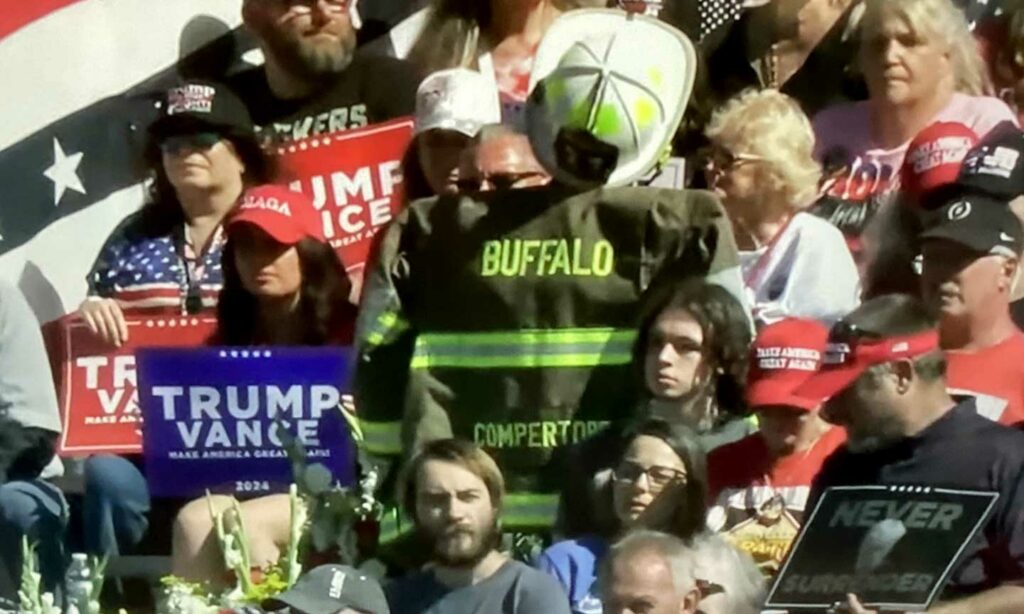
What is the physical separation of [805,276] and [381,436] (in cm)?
111

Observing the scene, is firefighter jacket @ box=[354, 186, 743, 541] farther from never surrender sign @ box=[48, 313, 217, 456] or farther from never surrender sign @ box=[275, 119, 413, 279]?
never surrender sign @ box=[48, 313, 217, 456]

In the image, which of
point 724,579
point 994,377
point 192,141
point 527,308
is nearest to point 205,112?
point 192,141

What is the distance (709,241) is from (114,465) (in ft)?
5.57

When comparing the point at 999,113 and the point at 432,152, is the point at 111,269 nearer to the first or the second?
the point at 432,152

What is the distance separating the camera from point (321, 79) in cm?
733

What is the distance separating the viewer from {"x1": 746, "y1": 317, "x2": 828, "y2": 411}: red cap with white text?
659 cm

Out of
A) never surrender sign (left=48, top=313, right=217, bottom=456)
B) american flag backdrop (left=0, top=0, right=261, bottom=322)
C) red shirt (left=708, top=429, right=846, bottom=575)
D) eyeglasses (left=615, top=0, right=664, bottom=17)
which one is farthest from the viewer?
american flag backdrop (left=0, top=0, right=261, bottom=322)

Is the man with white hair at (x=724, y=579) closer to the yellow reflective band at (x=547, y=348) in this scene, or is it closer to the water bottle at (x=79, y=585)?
the yellow reflective band at (x=547, y=348)

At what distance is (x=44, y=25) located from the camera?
25.6 feet

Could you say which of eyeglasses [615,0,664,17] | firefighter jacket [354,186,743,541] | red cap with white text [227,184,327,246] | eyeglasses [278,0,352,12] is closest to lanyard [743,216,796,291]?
firefighter jacket [354,186,743,541]

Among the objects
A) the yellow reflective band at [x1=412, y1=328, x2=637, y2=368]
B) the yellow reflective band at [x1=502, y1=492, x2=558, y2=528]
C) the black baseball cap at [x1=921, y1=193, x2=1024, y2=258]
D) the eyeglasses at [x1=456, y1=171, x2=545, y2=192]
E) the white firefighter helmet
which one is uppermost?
the white firefighter helmet

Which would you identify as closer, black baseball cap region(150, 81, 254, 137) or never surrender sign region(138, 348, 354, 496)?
never surrender sign region(138, 348, 354, 496)

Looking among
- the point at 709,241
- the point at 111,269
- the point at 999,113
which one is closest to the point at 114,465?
the point at 111,269

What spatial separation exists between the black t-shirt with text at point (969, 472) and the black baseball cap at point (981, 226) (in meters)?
0.44
